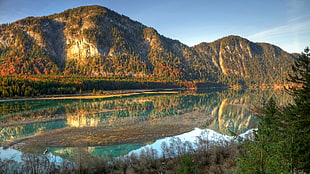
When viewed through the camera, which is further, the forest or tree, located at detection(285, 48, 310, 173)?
the forest

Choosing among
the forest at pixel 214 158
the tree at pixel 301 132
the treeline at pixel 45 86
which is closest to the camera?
the tree at pixel 301 132

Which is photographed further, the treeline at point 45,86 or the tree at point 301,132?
the treeline at point 45,86

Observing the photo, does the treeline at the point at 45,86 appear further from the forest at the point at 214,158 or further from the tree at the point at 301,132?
the tree at the point at 301,132

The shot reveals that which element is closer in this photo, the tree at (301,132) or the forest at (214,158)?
the tree at (301,132)

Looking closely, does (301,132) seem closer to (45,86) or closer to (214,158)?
(214,158)

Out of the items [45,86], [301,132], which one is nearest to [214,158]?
[301,132]

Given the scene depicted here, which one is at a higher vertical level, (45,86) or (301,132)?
(45,86)

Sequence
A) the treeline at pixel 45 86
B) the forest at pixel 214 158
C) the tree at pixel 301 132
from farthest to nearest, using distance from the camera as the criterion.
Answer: the treeline at pixel 45 86
the forest at pixel 214 158
the tree at pixel 301 132

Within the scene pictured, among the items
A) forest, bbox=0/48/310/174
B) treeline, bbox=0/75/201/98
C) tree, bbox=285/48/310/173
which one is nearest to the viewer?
tree, bbox=285/48/310/173

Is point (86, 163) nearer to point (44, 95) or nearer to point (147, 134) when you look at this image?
point (147, 134)

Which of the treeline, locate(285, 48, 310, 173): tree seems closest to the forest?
locate(285, 48, 310, 173): tree

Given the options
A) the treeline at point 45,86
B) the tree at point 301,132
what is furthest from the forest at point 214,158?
the treeline at point 45,86

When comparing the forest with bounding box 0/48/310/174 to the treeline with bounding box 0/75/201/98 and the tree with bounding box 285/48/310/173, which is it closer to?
the tree with bounding box 285/48/310/173

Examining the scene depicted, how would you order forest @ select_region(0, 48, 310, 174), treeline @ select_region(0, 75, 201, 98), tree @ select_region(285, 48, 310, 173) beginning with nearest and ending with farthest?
tree @ select_region(285, 48, 310, 173) → forest @ select_region(0, 48, 310, 174) → treeline @ select_region(0, 75, 201, 98)
